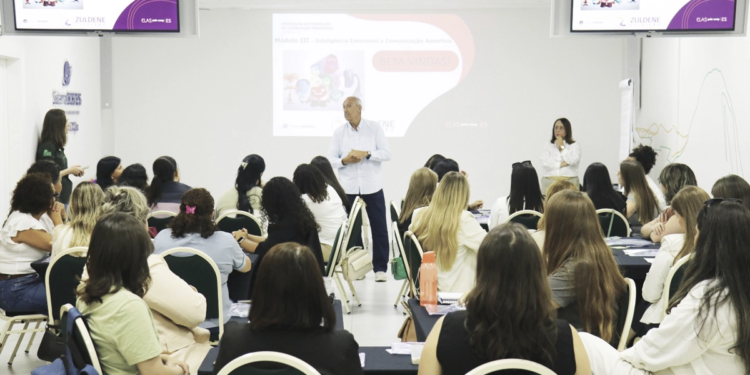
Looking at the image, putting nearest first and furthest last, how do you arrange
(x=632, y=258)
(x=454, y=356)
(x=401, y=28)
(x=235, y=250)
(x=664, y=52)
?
1. (x=454, y=356)
2. (x=235, y=250)
3. (x=632, y=258)
4. (x=664, y=52)
5. (x=401, y=28)

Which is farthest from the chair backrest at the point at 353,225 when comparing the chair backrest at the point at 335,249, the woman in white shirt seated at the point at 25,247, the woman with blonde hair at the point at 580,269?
the woman with blonde hair at the point at 580,269

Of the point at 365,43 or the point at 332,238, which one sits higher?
the point at 365,43

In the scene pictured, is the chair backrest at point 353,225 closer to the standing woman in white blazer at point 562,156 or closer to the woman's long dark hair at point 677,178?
the woman's long dark hair at point 677,178

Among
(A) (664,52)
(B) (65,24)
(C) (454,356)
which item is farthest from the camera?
(A) (664,52)

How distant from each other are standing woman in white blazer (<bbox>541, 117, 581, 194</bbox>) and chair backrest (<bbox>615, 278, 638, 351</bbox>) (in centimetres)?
604

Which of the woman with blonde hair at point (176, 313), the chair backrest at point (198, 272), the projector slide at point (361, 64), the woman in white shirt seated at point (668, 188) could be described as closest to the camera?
the woman with blonde hair at point (176, 313)

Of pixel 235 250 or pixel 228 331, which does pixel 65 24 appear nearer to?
pixel 235 250

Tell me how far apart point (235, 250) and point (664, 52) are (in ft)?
19.6

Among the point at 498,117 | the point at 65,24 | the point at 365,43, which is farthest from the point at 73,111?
the point at 498,117

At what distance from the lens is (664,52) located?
795 centimetres

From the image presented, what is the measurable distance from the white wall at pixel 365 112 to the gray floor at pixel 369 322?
2925 mm

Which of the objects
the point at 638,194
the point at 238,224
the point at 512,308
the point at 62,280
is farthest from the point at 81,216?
the point at 638,194

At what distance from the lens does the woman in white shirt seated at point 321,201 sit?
5.30 metres

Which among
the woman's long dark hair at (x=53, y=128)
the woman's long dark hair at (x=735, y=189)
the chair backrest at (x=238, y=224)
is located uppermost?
the woman's long dark hair at (x=53, y=128)
